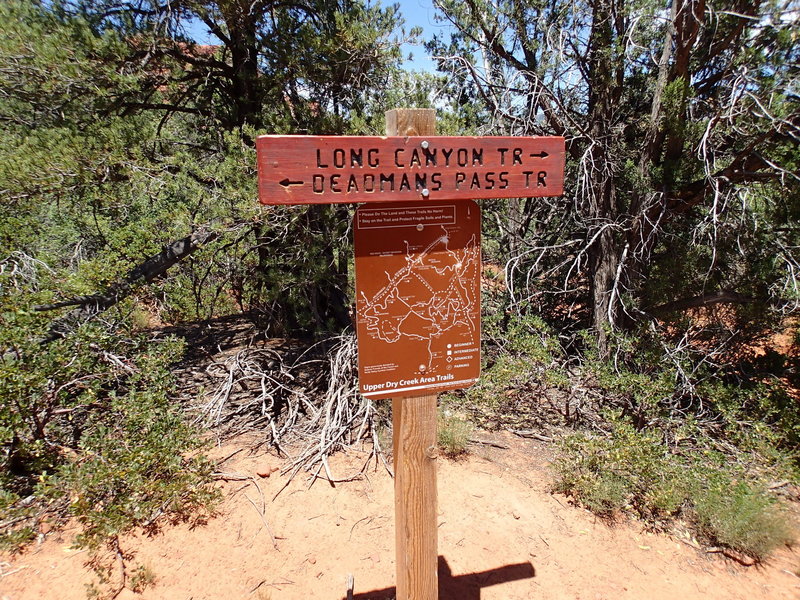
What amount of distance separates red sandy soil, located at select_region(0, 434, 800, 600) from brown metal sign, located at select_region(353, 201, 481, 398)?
1686mm

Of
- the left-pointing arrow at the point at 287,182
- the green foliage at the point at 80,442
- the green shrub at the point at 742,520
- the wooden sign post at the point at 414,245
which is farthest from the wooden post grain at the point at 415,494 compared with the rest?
the green shrub at the point at 742,520

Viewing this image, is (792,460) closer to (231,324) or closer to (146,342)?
(146,342)

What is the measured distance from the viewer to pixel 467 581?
2.98 meters

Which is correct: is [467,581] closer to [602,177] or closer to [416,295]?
[416,295]

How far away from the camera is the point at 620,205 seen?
5.70 meters

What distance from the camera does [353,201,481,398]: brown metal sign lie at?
6.27ft

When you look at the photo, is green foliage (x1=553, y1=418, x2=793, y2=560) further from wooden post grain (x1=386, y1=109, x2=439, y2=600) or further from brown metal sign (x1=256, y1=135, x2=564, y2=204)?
brown metal sign (x1=256, y1=135, x2=564, y2=204)

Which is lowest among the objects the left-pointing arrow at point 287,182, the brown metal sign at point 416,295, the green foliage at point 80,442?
the green foliage at point 80,442

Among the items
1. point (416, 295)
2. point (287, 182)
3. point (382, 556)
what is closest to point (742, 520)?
point (382, 556)

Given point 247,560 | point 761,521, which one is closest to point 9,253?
point 247,560

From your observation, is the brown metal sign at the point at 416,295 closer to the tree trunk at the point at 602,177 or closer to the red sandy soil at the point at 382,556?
the red sandy soil at the point at 382,556

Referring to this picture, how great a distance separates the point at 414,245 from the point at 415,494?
1092 millimetres

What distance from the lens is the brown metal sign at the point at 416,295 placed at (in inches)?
75.2

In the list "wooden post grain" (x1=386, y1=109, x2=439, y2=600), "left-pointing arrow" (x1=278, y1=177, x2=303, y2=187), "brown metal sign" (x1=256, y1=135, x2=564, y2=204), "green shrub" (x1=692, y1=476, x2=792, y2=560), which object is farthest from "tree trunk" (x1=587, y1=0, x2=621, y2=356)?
"left-pointing arrow" (x1=278, y1=177, x2=303, y2=187)
